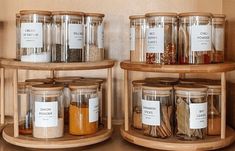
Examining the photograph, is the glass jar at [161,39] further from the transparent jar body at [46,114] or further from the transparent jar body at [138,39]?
the transparent jar body at [46,114]

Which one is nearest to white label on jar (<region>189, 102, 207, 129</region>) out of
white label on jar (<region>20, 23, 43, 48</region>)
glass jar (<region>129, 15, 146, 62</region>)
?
glass jar (<region>129, 15, 146, 62</region>)

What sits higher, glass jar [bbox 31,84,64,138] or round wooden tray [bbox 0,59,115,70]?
round wooden tray [bbox 0,59,115,70]

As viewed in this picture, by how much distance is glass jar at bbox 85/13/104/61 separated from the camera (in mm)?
979

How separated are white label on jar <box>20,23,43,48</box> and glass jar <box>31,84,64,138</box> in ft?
0.39

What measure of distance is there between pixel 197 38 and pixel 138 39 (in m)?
0.20

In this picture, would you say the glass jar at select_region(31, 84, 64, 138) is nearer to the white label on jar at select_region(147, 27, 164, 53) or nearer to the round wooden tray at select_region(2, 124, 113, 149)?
the round wooden tray at select_region(2, 124, 113, 149)

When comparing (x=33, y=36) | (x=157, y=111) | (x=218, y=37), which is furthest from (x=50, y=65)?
(x=218, y=37)

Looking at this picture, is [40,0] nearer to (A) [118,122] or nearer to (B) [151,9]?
(B) [151,9]

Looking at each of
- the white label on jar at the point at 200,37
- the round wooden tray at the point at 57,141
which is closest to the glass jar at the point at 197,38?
the white label on jar at the point at 200,37

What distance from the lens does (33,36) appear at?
891 mm

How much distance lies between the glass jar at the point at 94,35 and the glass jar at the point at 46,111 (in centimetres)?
15

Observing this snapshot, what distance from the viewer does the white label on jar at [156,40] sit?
872 mm

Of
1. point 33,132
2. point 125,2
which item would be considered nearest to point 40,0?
point 125,2

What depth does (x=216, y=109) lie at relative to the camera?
0.96 metres
